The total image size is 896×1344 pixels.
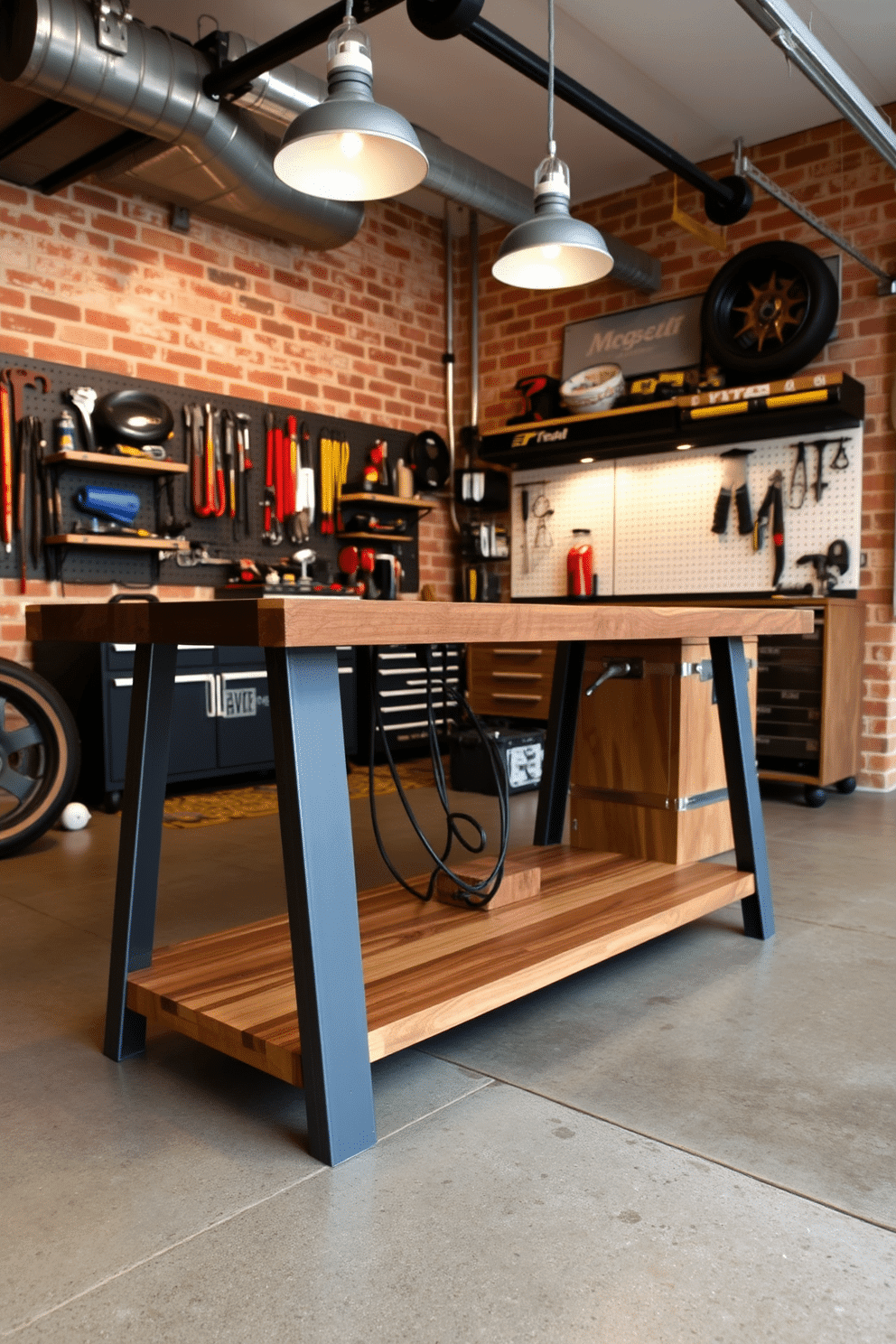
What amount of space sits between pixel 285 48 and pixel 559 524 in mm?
3073

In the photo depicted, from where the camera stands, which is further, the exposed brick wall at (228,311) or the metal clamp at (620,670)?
the exposed brick wall at (228,311)

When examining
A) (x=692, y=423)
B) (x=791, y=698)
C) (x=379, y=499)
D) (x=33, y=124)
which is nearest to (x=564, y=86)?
(x=692, y=423)

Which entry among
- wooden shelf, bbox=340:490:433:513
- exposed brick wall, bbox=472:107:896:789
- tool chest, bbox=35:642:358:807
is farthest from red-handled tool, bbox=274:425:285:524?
exposed brick wall, bbox=472:107:896:789

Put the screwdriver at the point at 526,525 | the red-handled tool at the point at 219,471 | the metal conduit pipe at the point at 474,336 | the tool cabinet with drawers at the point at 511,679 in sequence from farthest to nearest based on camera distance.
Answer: the metal conduit pipe at the point at 474,336
the screwdriver at the point at 526,525
the tool cabinet with drawers at the point at 511,679
the red-handled tool at the point at 219,471

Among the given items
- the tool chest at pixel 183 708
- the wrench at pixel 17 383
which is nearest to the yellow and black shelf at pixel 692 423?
the tool chest at pixel 183 708

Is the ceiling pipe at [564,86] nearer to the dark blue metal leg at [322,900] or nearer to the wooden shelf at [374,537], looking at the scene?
the wooden shelf at [374,537]

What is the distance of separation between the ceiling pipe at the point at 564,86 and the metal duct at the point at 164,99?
1.07 m

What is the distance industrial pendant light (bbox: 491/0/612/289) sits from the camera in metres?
2.92

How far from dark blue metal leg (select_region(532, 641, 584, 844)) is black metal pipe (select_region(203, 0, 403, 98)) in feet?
7.31

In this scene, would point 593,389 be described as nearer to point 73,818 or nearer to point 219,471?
point 219,471

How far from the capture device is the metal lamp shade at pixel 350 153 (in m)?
2.35

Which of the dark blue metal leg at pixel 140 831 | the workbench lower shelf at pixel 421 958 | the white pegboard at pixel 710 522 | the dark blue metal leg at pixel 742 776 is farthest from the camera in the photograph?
the white pegboard at pixel 710 522

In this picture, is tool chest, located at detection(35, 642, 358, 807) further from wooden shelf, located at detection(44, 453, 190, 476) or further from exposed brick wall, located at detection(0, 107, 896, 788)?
wooden shelf, located at detection(44, 453, 190, 476)

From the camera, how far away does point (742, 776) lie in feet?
8.07
